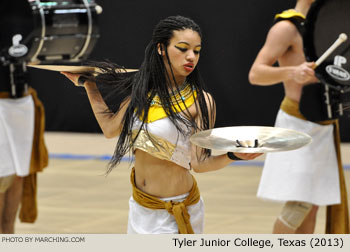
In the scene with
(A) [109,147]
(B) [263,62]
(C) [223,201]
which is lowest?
(A) [109,147]

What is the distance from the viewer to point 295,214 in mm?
4102

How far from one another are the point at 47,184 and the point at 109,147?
1.23 m

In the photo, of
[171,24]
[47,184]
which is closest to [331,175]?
[171,24]

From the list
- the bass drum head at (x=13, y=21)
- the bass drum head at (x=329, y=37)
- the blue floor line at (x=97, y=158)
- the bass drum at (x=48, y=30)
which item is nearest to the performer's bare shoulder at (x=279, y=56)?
the bass drum head at (x=329, y=37)

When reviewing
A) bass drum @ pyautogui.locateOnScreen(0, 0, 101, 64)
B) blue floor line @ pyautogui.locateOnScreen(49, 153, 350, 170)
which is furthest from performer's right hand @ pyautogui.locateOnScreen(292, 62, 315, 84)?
blue floor line @ pyautogui.locateOnScreen(49, 153, 350, 170)

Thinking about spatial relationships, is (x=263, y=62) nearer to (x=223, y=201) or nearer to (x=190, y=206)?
(x=190, y=206)

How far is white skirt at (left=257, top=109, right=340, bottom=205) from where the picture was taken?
410 centimetres

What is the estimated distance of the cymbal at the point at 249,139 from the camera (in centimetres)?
273

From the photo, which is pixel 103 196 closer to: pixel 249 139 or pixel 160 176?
pixel 160 176

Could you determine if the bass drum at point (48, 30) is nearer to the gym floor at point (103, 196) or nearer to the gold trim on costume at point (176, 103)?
the gold trim on costume at point (176, 103)

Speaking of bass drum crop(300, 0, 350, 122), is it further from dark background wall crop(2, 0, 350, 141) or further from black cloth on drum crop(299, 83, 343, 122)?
dark background wall crop(2, 0, 350, 141)

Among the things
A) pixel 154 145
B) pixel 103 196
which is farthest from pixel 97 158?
pixel 154 145

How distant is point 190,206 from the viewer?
3047 mm

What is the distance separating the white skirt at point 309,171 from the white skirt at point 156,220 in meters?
1.14
